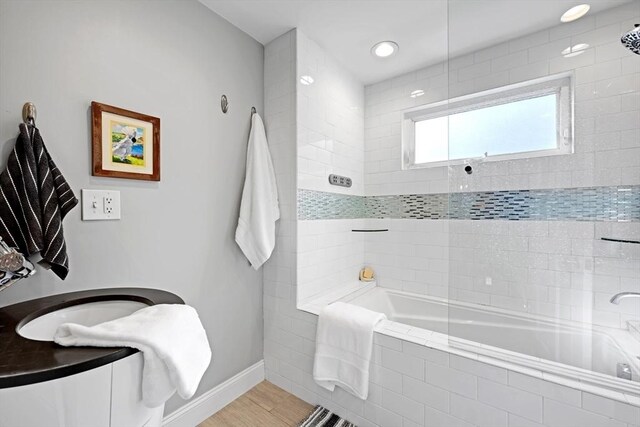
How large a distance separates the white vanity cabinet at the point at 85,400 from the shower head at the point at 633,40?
259cm

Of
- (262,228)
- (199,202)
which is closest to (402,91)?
(262,228)

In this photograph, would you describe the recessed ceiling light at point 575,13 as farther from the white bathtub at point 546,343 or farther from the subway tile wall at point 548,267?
the white bathtub at point 546,343

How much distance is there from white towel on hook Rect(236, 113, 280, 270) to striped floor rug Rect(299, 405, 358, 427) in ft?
3.21

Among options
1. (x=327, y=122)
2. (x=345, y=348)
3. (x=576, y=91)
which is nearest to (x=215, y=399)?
(x=345, y=348)

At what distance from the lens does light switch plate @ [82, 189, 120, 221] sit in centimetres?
124

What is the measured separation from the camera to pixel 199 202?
1693 mm

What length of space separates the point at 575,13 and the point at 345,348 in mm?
2392

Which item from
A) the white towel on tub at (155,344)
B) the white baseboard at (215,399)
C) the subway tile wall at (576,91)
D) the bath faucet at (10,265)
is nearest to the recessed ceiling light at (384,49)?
the subway tile wall at (576,91)

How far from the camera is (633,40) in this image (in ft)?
4.91

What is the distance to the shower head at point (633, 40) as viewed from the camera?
58.3 inches

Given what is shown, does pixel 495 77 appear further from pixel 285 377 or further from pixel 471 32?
pixel 285 377

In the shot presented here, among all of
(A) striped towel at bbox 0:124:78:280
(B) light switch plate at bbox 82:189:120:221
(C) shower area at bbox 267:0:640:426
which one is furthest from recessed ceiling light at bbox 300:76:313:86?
(A) striped towel at bbox 0:124:78:280

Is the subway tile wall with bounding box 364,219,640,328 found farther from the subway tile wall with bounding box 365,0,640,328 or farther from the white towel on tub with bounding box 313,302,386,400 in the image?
the white towel on tub with bounding box 313,302,386,400

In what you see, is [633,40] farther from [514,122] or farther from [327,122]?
[327,122]
